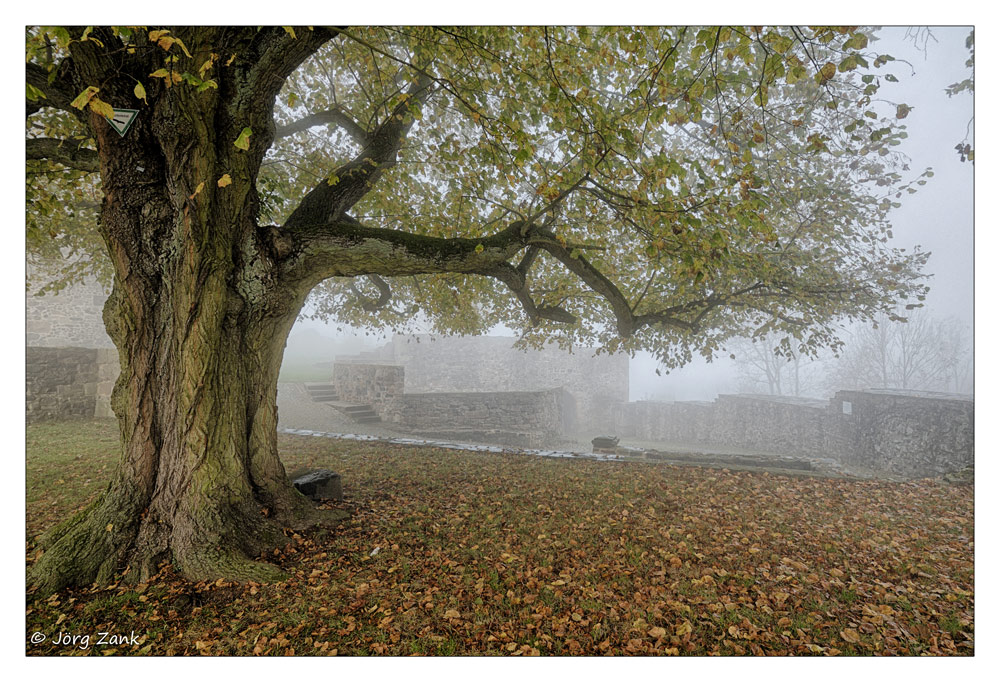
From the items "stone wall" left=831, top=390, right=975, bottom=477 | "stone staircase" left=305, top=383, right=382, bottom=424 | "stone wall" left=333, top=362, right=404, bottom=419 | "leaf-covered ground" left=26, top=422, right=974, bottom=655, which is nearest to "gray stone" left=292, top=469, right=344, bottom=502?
"leaf-covered ground" left=26, top=422, right=974, bottom=655

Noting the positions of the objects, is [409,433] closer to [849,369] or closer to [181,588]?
[181,588]

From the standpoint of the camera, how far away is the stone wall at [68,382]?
29.8 feet

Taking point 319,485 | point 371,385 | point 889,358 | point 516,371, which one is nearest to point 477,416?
point 371,385

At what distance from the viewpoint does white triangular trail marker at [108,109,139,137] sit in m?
3.30

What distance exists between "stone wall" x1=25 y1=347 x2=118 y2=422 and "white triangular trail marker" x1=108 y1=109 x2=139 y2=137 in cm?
863

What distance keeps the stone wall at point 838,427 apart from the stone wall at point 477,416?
8507 mm

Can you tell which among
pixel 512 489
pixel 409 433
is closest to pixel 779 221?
pixel 512 489

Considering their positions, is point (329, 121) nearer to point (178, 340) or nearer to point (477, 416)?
point (178, 340)

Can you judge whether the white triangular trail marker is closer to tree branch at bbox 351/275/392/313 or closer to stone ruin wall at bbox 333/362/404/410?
tree branch at bbox 351/275/392/313

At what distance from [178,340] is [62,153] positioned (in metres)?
2.29

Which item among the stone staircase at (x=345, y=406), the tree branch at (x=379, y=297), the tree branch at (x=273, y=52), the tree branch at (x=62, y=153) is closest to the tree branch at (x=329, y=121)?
the tree branch at (x=273, y=52)

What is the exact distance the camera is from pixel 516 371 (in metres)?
26.0

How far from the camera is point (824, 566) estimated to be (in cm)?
367

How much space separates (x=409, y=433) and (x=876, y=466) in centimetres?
1259
